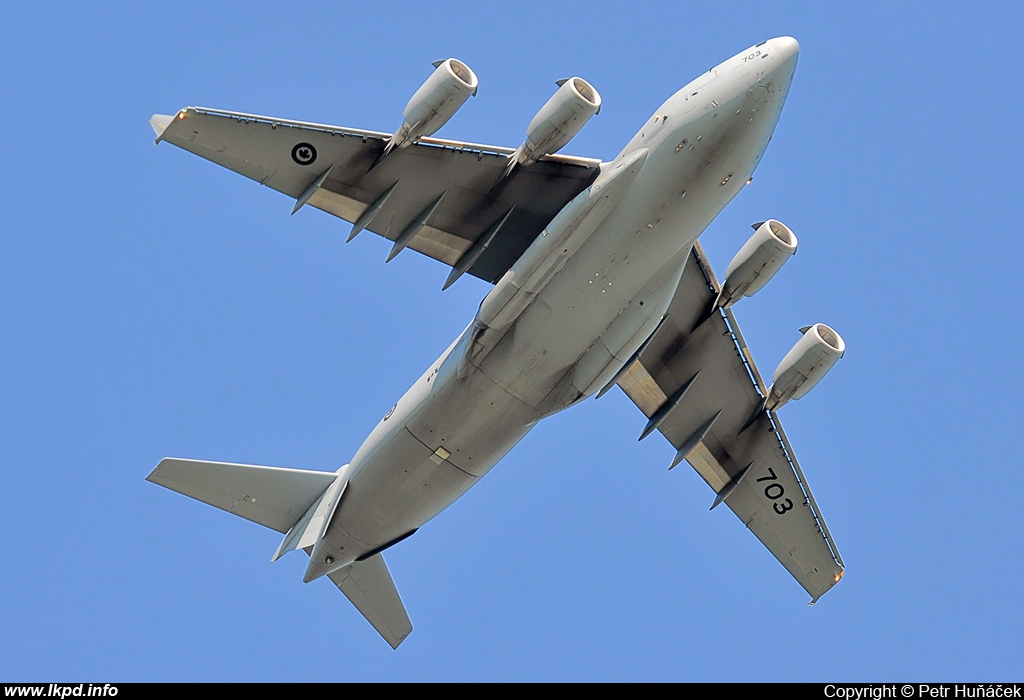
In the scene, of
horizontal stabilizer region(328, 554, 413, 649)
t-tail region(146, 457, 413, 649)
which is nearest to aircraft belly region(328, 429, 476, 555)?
t-tail region(146, 457, 413, 649)

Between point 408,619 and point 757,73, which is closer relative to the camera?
point 757,73

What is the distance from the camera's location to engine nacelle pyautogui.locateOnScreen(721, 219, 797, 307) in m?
26.6

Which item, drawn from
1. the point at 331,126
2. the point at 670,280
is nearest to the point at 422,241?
the point at 331,126

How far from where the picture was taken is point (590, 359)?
2603 cm

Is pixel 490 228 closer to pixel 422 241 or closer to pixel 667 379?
pixel 422 241

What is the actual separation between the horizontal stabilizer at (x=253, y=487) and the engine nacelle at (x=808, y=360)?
9.22 m

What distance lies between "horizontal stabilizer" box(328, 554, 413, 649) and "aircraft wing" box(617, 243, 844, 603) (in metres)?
6.41

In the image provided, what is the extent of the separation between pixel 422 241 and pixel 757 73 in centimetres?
749

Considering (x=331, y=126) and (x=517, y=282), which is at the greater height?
(x=331, y=126)

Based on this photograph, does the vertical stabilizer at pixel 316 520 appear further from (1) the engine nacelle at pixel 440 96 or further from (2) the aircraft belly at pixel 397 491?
(1) the engine nacelle at pixel 440 96

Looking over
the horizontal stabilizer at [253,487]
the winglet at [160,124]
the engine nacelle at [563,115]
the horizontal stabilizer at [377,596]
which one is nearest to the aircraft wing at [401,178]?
the winglet at [160,124]

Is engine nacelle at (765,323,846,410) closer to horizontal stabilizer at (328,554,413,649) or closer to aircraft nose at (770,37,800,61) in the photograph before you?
aircraft nose at (770,37,800,61)

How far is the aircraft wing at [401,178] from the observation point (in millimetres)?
25969

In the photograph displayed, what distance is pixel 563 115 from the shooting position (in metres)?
25.0
